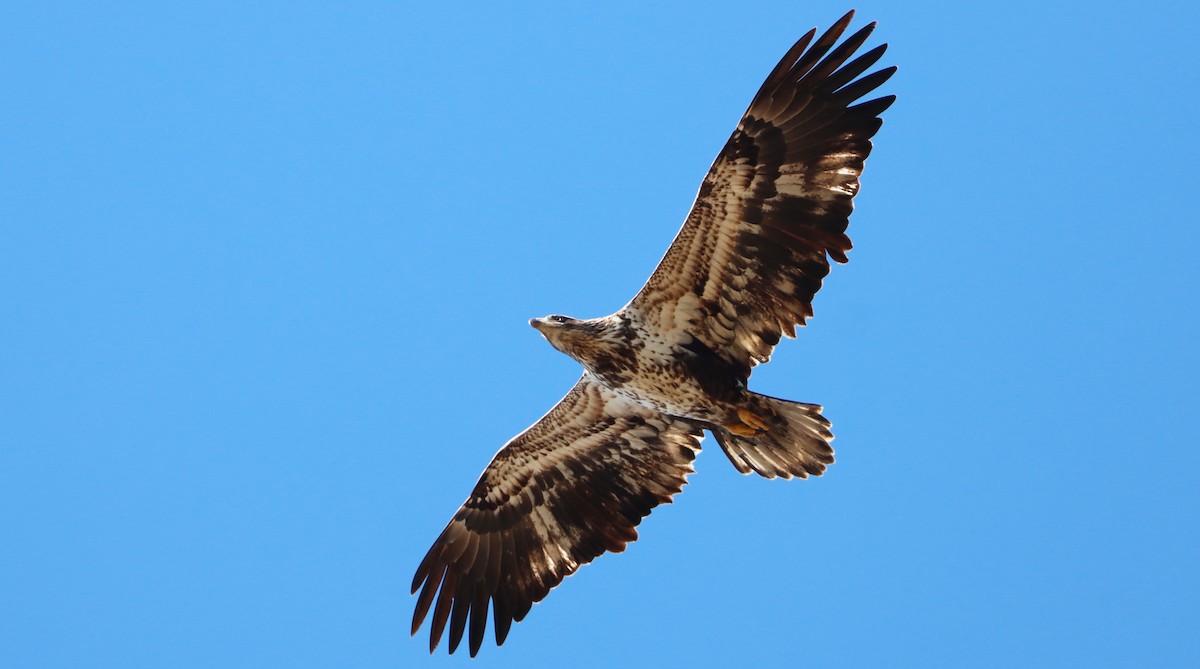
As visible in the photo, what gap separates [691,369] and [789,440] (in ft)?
3.46

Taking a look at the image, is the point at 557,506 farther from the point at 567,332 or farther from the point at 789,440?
the point at 789,440

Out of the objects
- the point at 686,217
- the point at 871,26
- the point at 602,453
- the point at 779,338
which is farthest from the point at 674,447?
the point at 871,26

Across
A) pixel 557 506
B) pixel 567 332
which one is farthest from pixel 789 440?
pixel 557 506

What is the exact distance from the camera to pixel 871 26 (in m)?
10.8

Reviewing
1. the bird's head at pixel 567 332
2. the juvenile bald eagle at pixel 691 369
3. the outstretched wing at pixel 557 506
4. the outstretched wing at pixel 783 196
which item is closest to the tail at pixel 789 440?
the juvenile bald eagle at pixel 691 369

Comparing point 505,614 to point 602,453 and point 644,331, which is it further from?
point 644,331

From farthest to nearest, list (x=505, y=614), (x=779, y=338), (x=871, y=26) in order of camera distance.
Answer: (x=505, y=614) → (x=779, y=338) → (x=871, y=26)

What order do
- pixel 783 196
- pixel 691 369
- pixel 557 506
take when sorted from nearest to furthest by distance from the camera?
1. pixel 783 196
2. pixel 691 369
3. pixel 557 506

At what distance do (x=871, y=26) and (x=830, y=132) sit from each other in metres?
0.89

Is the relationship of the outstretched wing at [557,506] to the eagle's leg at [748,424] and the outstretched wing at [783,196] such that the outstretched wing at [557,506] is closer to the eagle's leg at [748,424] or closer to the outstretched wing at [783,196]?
the eagle's leg at [748,424]

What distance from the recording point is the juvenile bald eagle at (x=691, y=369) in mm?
11180

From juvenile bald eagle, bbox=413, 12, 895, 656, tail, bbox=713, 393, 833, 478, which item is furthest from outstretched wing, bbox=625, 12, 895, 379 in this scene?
tail, bbox=713, 393, 833, 478

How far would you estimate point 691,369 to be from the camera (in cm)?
1190

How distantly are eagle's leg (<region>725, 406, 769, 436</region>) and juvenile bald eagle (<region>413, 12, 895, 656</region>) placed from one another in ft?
0.05
